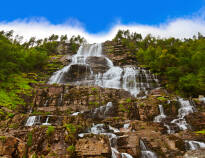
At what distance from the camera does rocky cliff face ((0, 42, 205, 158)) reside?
8.19m

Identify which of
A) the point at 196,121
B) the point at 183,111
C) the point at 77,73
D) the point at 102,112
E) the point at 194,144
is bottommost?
the point at 194,144

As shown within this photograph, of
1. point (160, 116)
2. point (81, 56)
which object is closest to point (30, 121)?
point (160, 116)

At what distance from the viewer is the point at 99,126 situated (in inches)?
568

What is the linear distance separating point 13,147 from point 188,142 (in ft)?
33.7

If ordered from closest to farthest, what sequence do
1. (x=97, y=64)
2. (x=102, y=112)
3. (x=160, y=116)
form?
1. (x=160, y=116)
2. (x=102, y=112)
3. (x=97, y=64)

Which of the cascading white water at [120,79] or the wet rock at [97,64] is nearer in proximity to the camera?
the cascading white water at [120,79]

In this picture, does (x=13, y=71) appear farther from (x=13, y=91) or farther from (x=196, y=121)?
(x=196, y=121)

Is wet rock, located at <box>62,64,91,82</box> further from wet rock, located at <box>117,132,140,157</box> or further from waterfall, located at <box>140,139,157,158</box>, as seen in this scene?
waterfall, located at <box>140,139,157,158</box>

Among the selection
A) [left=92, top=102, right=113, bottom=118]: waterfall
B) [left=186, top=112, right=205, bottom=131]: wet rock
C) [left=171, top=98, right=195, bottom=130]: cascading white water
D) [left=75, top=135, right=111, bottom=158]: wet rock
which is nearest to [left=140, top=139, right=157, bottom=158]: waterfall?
[left=75, top=135, right=111, bottom=158]: wet rock

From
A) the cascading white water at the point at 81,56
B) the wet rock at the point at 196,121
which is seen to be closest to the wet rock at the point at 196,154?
the wet rock at the point at 196,121

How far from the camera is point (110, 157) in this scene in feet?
27.0

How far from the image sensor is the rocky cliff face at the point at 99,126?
322 inches

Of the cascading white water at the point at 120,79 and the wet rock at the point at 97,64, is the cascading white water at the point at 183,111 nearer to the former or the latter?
the cascading white water at the point at 120,79

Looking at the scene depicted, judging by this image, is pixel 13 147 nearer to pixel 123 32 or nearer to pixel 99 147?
pixel 99 147
